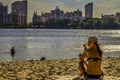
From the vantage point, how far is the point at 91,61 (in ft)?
34.1

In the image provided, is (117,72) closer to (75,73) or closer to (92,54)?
(75,73)

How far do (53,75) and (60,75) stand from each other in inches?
13.7

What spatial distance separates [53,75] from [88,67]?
766cm

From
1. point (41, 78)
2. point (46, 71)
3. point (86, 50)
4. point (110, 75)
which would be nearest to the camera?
point (86, 50)

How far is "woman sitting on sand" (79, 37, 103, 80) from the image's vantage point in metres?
10.3

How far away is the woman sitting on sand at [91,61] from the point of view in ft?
33.7

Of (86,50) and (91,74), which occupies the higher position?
(86,50)

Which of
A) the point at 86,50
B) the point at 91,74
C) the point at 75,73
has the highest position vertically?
the point at 86,50

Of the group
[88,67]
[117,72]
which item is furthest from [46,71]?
[88,67]

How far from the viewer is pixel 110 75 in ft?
60.0

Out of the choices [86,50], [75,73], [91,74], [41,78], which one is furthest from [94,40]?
[75,73]

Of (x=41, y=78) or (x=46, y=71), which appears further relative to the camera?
(x=46, y=71)

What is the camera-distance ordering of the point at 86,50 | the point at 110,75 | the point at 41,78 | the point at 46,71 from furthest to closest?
the point at 46,71 < the point at 110,75 < the point at 41,78 < the point at 86,50

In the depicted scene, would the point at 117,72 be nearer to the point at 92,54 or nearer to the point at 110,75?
the point at 110,75
